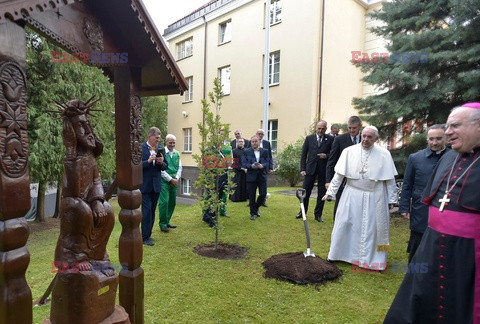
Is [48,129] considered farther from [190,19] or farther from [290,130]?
[190,19]

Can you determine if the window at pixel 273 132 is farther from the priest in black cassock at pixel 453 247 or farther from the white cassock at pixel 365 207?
the priest in black cassock at pixel 453 247

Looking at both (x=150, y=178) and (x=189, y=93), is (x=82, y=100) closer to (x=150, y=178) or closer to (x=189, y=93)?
(x=150, y=178)

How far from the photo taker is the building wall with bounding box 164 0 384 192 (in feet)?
46.4

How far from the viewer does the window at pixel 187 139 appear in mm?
21297

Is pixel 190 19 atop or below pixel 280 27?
atop

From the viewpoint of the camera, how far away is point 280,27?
595 inches

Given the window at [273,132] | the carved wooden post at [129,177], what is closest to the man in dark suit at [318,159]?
the carved wooden post at [129,177]

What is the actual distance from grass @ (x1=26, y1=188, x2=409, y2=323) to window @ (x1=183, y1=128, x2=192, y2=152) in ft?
49.4

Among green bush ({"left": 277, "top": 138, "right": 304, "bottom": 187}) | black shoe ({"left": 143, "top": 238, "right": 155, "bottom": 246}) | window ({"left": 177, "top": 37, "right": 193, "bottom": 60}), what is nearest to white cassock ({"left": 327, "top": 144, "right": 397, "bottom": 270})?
black shoe ({"left": 143, "top": 238, "right": 155, "bottom": 246})

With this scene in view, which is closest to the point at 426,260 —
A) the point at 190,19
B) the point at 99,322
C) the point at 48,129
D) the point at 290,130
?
the point at 99,322

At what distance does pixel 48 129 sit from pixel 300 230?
7643 millimetres

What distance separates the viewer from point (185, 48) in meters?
21.2

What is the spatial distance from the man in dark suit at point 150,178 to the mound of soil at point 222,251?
0.96 meters

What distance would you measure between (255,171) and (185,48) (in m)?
16.2
